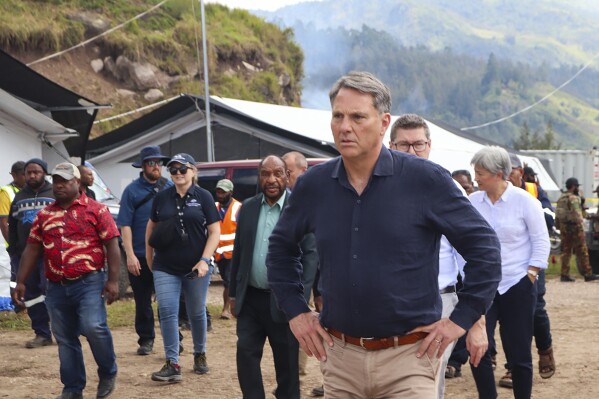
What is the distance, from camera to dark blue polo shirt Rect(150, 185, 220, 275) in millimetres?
8461

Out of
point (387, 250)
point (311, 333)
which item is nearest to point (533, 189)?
point (311, 333)

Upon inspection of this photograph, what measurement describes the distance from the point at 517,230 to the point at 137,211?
4256 mm

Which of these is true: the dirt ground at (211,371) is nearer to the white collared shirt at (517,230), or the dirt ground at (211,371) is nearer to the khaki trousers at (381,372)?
the white collared shirt at (517,230)

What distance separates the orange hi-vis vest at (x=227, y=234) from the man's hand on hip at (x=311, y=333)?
303 inches

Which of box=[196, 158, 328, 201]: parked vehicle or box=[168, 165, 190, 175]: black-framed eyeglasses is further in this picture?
box=[196, 158, 328, 201]: parked vehicle

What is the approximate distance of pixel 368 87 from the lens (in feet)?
12.6

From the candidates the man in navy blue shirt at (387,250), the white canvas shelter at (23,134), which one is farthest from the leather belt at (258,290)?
the white canvas shelter at (23,134)

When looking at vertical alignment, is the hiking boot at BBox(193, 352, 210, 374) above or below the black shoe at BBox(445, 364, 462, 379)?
above

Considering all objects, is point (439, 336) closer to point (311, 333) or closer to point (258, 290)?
point (311, 333)

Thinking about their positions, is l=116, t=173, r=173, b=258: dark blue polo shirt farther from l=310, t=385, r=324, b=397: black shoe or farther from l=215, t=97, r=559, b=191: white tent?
l=215, t=97, r=559, b=191: white tent

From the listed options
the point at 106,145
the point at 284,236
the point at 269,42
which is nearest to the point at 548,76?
the point at 269,42

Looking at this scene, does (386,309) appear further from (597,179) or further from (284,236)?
(597,179)

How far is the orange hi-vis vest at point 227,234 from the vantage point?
12.0 metres

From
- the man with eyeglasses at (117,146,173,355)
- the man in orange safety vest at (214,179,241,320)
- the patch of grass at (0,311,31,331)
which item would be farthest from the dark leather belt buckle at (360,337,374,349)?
the patch of grass at (0,311,31,331)
